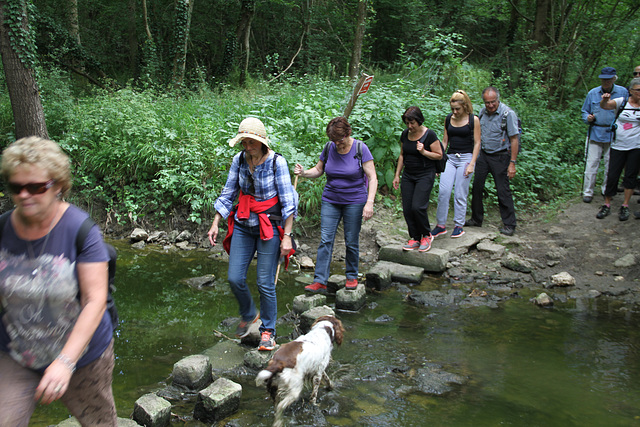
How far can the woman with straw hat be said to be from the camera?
172 inches

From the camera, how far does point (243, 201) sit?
14.6ft

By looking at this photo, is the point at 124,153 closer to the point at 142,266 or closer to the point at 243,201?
the point at 142,266

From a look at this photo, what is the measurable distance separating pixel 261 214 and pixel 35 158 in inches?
93.8

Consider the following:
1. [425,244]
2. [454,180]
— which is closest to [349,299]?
[425,244]

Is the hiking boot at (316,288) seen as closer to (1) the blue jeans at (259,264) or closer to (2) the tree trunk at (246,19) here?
(1) the blue jeans at (259,264)

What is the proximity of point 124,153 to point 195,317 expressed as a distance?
5.22m

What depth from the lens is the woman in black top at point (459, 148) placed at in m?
7.41

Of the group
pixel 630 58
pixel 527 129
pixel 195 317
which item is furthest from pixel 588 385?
pixel 630 58

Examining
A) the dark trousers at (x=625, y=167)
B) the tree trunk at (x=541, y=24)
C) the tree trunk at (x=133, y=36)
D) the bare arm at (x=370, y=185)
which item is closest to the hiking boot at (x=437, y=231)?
the bare arm at (x=370, y=185)

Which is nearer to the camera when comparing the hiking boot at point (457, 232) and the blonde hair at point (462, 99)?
the blonde hair at point (462, 99)

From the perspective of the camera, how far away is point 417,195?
7.00 meters

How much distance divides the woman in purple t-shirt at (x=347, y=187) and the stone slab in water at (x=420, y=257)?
1.59 meters

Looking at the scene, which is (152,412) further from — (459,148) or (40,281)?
(459,148)

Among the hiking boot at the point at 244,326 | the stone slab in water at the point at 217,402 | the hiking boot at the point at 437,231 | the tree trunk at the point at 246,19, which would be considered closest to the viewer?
the stone slab in water at the point at 217,402
